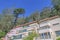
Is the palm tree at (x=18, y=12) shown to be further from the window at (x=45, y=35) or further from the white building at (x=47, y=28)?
the window at (x=45, y=35)

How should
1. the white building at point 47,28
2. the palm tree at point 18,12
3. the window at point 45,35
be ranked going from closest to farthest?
the white building at point 47,28
the window at point 45,35
the palm tree at point 18,12

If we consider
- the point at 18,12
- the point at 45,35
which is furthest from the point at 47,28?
the point at 18,12

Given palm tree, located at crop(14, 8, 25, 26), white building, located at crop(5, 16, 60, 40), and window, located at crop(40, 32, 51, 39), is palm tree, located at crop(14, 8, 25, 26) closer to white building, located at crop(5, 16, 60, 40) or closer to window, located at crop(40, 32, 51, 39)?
white building, located at crop(5, 16, 60, 40)

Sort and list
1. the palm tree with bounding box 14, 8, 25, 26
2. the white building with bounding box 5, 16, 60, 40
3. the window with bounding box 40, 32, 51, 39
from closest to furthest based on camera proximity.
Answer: the white building with bounding box 5, 16, 60, 40 < the window with bounding box 40, 32, 51, 39 < the palm tree with bounding box 14, 8, 25, 26

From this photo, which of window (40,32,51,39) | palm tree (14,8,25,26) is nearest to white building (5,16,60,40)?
window (40,32,51,39)

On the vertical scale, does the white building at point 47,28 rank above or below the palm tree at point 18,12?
below

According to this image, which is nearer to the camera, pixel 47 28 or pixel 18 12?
pixel 47 28

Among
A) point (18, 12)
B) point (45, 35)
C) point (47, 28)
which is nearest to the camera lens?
point (47, 28)

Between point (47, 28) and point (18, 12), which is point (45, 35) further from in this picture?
point (18, 12)

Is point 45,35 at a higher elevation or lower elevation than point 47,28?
lower

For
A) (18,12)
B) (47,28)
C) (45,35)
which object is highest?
(18,12)

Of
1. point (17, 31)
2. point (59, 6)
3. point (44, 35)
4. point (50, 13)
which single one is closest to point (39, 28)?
point (44, 35)

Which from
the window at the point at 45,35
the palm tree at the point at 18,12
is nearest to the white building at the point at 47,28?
the window at the point at 45,35

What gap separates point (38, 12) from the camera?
5572 centimetres
